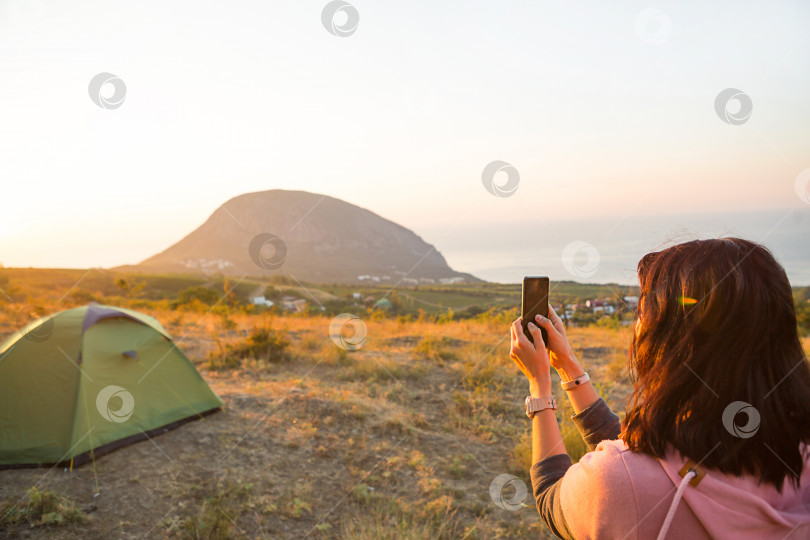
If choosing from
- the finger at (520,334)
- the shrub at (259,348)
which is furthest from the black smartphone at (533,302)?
the shrub at (259,348)

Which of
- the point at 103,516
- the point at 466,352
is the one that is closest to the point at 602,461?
the point at 103,516

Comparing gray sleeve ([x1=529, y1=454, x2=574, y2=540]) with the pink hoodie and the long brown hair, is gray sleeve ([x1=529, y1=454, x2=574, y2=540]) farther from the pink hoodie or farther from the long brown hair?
the long brown hair

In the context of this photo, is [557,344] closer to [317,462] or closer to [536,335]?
[536,335]

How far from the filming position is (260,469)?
4.76 metres

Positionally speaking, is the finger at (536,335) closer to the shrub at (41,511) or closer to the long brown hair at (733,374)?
the long brown hair at (733,374)

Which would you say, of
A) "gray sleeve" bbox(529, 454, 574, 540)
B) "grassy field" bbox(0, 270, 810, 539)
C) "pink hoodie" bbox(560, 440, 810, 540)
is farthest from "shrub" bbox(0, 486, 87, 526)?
"pink hoodie" bbox(560, 440, 810, 540)

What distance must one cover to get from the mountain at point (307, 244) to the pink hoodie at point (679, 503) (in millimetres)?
81955

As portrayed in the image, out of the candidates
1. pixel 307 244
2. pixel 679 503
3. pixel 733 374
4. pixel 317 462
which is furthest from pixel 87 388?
pixel 307 244

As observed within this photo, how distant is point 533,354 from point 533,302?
0.22 metres

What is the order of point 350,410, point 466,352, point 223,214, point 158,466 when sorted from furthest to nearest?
point 223,214, point 466,352, point 350,410, point 158,466

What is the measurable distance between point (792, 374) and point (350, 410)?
17.8 ft

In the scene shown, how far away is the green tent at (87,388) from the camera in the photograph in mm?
4602

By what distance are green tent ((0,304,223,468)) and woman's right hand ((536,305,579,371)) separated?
4831 millimetres

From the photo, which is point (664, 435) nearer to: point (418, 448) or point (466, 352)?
point (418, 448)
